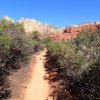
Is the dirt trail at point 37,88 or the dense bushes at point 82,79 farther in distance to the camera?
the dirt trail at point 37,88

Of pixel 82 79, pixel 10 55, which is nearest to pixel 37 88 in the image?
pixel 10 55

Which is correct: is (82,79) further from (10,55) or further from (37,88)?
(10,55)

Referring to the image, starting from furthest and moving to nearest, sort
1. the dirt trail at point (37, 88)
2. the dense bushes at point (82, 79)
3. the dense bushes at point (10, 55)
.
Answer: the dirt trail at point (37, 88) → the dense bushes at point (10, 55) → the dense bushes at point (82, 79)

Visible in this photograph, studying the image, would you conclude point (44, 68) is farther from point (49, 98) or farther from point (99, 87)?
point (99, 87)

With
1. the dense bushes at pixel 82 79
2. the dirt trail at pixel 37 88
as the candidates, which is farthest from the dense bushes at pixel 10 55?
the dense bushes at pixel 82 79

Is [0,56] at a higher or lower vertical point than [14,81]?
higher

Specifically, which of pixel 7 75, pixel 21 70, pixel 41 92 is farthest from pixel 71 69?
pixel 21 70

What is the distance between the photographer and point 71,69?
2320 centimetres

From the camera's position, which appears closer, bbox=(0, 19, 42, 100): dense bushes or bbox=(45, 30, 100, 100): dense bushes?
bbox=(45, 30, 100, 100): dense bushes

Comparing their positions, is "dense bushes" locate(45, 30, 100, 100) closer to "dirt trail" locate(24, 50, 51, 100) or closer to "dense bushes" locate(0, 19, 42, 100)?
"dirt trail" locate(24, 50, 51, 100)

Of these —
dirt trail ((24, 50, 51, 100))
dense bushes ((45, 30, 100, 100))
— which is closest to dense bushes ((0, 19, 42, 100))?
dirt trail ((24, 50, 51, 100))

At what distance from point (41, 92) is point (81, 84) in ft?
18.6

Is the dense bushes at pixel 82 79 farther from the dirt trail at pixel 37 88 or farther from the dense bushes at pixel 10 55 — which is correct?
the dense bushes at pixel 10 55

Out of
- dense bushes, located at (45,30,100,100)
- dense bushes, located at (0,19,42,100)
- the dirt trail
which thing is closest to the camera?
dense bushes, located at (45,30,100,100)
